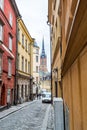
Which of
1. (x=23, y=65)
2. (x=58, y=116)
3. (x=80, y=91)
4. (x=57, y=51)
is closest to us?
(x=80, y=91)

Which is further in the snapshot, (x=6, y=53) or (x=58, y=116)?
(x=6, y=53)

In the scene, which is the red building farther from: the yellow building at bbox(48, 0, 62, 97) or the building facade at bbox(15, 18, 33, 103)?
the yellow building at bbox(48, 0, 62, 97)

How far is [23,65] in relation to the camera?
3011 cm

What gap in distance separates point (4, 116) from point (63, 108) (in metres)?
8.97

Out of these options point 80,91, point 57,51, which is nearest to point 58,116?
point 80,91

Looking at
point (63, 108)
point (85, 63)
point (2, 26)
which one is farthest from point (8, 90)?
point (85, 63)

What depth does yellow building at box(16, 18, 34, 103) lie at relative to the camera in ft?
87.4

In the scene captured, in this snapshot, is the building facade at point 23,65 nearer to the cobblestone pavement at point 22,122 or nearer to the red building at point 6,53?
the red building at point 6,53

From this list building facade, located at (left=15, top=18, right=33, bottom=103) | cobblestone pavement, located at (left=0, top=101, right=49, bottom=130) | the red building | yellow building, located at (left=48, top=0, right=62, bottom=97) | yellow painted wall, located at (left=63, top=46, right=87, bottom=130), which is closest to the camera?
yellow painted wall, located at (left=63, top=46, right=87, bottom=130)

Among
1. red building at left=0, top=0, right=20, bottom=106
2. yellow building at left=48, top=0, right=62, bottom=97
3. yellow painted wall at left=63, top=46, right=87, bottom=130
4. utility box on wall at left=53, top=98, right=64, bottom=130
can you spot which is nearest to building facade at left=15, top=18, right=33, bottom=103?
red building at left=0, top=0, right=20, bottom=106

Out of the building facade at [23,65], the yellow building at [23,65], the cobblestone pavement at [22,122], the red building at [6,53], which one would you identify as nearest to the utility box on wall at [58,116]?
the cobblestone pavement at [22,122]

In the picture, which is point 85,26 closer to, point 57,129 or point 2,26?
point 57,129

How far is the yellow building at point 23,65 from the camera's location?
26.6 metres

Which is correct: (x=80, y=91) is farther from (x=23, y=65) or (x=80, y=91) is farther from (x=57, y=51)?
(x=23, y=65)
